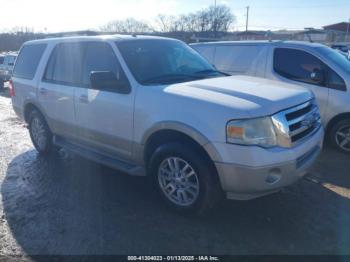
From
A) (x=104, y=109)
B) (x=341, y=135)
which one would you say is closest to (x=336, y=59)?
(x=341, y=135)

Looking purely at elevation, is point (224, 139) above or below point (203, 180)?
above

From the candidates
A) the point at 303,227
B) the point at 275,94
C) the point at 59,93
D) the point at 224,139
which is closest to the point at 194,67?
the point at 275,94

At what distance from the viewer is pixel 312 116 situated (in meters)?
3.88

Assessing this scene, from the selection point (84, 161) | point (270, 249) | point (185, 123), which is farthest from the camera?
point (84, 161)

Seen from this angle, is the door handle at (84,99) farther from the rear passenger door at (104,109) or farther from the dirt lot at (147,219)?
the dirt lot at (147,219)

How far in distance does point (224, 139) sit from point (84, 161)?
3.26 metres

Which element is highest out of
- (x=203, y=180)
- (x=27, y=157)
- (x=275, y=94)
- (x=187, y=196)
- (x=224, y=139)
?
(x=275, y=94)

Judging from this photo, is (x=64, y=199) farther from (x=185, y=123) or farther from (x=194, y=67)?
(x=194, y=67)

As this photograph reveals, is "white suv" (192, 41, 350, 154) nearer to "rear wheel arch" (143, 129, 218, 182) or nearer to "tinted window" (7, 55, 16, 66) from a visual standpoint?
"rear wheel arch" (143, 129, 218, 182)

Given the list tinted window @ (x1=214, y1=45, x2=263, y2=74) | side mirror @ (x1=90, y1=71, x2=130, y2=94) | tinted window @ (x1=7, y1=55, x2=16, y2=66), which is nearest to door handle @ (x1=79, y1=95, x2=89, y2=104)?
side mirror @ (x1=90, y1=71, x2=130, y2=94)

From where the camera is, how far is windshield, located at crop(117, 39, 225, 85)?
414cm

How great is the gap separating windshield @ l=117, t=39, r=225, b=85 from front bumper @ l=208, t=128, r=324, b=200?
1.40 metres

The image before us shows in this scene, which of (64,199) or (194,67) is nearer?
(64,199)

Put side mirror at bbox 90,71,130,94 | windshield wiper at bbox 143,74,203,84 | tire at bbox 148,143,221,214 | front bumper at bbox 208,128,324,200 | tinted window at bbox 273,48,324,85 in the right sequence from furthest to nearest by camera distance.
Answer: tinted window at bbox 273,48,324,85, windshield wiper at bbox 143,74,203,84, side mirror at bbox 90,71,130,94, tire at bbox 148,143,221,214, front bumper at bbox 208,128,324,200
